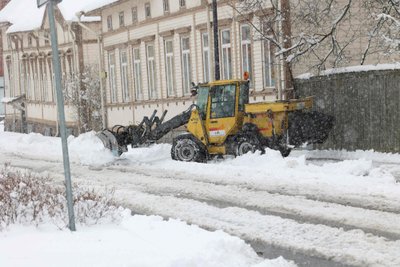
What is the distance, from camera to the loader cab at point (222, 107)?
18000 millimetres

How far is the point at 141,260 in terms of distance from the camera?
21.9 feet

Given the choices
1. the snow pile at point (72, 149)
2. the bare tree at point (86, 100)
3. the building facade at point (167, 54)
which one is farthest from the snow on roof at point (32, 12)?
the snow pile at point (72, 149)

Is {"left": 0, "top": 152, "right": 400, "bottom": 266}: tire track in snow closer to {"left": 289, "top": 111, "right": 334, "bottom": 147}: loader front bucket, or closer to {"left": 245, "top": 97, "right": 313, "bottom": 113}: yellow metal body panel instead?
{"left": 245, "top": 97, "right": 313, "bottom": 113}: yellow metal body panel

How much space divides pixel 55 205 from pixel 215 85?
390 inches

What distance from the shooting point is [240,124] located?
1819 centimetres

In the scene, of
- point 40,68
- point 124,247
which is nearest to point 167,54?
point 40,68

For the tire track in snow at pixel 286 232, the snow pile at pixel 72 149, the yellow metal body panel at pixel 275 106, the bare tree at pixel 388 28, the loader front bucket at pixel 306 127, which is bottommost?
the tire track in snow at pixel 286 232

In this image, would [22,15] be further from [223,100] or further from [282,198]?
[282,198]

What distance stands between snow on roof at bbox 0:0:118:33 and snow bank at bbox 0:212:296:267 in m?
23.3

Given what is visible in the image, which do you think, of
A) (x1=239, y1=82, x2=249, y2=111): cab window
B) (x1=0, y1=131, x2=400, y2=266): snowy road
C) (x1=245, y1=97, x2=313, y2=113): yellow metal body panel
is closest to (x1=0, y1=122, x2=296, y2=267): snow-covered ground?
(x1=0, y1=131, x2=400, y2=266): snowy road

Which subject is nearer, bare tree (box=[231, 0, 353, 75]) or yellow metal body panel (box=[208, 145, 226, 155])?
yellow metal body panel (box=[208, 145, 226, 155])

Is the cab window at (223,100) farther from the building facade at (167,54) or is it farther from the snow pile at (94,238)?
the snow pile at (94,238)

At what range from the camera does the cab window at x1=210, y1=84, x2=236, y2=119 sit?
59.1 feet

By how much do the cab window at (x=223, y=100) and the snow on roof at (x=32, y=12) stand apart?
1367 centimetres
